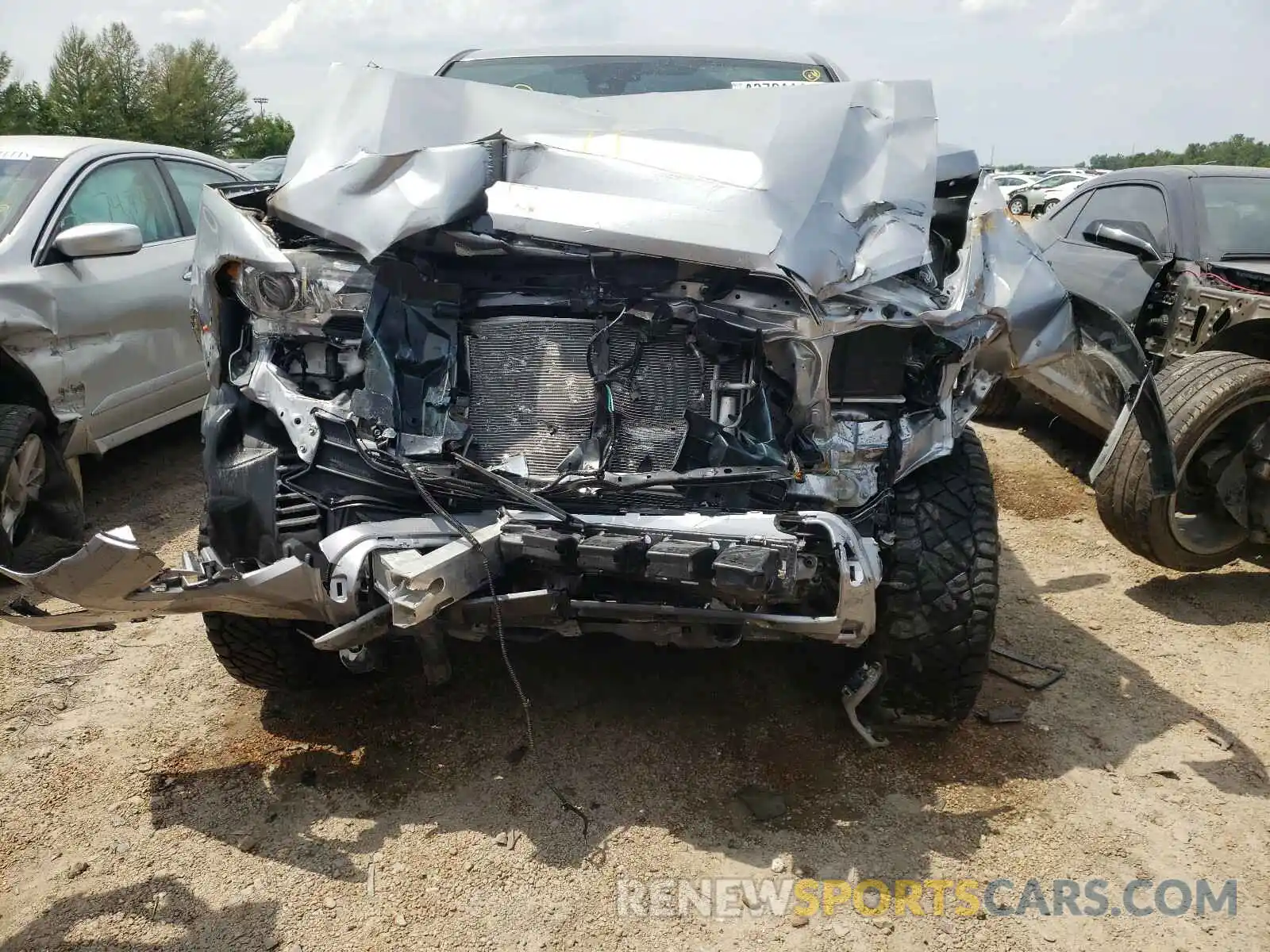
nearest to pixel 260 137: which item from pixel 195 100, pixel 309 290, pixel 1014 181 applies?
pixel 195 100

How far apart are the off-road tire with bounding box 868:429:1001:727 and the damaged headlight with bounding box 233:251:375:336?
1.68 metres

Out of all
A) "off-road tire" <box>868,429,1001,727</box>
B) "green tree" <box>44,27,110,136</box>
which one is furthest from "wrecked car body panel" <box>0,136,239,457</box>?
"green tree" <box>44,27,110,136</box>

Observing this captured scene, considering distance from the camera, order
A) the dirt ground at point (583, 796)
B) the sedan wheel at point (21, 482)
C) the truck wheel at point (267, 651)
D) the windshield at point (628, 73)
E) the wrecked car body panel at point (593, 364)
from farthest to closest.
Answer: the windshield at point (628, 73), the sedan wheel at point (21, 482), the truck wheel at point (267, 651), the wrecked car body panel at point (593, 364), the dirt ground at point (583, 796)

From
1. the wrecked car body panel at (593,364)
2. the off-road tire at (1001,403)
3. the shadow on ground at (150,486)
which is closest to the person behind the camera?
the wrecked car body panel at (593,364)

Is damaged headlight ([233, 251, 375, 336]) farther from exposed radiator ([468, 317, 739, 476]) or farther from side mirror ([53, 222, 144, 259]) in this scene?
side mirror ([53, 222, 144, 259])

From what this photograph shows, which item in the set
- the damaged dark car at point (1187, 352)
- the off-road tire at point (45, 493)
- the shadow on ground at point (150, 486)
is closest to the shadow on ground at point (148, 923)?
the off-road tire at point (45, 493)

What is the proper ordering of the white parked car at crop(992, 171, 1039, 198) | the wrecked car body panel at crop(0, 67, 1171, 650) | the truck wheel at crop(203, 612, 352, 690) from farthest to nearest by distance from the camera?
the white parked car at crop(992, 171, 1039, 198), the truck wheel at crop(203, 612, 352, 690), the wrecked car body panel at crop(0, 67, 1171, 650)

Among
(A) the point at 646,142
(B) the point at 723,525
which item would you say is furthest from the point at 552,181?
(B) the point at 723,525

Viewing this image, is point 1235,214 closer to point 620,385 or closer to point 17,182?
point 620,385

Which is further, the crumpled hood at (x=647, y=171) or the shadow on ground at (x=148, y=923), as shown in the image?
the crumpled hood at (x=647, y=171)

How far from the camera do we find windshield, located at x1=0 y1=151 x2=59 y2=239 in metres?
4.29

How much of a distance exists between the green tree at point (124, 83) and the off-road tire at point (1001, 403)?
45.3m

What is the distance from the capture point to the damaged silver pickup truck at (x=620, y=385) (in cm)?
252

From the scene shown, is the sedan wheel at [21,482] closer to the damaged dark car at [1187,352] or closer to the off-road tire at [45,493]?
the off-road tire at [45,493]
